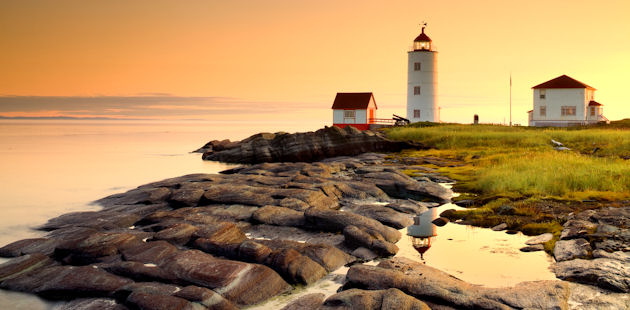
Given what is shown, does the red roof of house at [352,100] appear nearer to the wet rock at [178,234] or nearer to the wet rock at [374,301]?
the wet rock at [178,234]

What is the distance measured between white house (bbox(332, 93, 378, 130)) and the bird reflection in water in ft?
153

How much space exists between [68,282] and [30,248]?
143 inches

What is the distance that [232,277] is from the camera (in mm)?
9789

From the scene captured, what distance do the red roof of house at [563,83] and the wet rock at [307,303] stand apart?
214 ft

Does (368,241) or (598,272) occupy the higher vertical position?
(368,241)

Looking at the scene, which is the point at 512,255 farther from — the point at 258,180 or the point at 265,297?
the point at 258,180

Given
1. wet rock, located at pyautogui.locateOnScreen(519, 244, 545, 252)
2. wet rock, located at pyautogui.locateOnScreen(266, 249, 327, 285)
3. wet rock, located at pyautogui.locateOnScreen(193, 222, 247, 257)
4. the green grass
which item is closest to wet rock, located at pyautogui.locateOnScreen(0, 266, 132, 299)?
wet rock, located at pyautogui.locateOnScreen(193, 222, 247, 257)

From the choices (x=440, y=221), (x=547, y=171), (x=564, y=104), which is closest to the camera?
(x=440, y=221)

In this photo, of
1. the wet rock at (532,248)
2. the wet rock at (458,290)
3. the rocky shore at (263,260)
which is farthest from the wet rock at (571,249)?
the wet rock at (458,290)

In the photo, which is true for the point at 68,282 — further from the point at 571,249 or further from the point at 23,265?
the point at 571,249

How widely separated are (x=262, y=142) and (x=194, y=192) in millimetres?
23222

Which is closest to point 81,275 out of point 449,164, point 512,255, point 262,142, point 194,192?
point 194,192

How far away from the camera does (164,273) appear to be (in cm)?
1012

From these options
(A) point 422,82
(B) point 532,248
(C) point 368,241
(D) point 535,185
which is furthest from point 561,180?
(A) point 422,82
